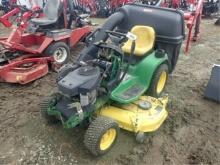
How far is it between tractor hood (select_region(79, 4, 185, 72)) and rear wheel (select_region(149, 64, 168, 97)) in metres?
0.35

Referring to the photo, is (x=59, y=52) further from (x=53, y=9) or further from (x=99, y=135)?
(x=99, y=135)

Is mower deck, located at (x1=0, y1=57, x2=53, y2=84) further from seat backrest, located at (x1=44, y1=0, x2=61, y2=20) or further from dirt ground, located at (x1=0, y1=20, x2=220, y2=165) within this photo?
seat backrest, located at (x1=44, y1=0, x2=61, y2=20)

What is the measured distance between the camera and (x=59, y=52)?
5305 mm

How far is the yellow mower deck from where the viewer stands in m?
3.09

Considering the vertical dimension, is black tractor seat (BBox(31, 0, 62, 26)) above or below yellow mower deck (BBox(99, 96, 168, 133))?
above

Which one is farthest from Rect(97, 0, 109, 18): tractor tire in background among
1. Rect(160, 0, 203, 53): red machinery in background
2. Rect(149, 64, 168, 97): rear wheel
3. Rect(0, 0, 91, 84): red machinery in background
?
Rect(149, 64, 168, 97): rear wheel

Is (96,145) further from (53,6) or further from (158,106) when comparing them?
(53,6)

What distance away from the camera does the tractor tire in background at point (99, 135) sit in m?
2.76

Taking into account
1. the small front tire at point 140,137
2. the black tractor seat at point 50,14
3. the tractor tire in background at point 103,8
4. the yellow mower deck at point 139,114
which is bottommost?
the tractor tire in background at point 103,8

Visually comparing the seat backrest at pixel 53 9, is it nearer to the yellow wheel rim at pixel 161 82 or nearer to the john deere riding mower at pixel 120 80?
the john deere riding mower at pixel 120 80

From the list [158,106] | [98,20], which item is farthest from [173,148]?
[98,20]

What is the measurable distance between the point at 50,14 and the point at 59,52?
824 millimetres

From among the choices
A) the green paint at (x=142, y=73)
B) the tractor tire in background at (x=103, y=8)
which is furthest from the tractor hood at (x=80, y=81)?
Answer: the tractor tire in background at (x=103, y=8)

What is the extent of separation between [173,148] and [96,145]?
86 centimetres
